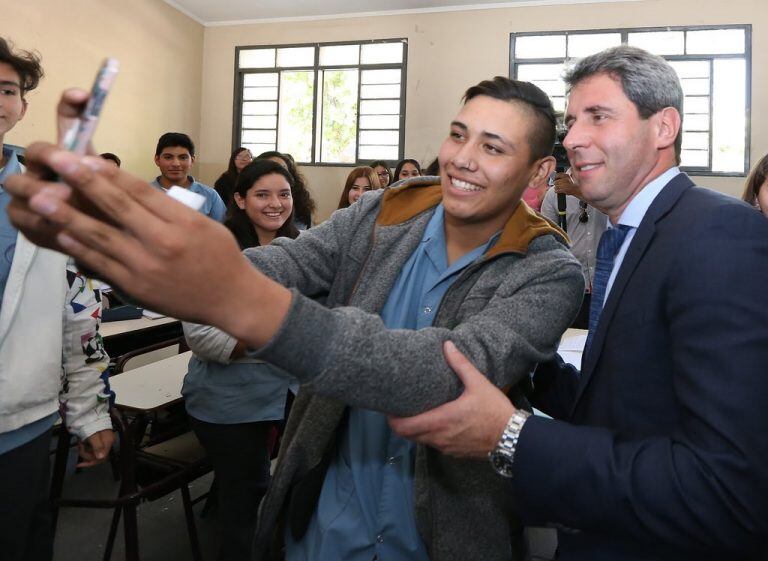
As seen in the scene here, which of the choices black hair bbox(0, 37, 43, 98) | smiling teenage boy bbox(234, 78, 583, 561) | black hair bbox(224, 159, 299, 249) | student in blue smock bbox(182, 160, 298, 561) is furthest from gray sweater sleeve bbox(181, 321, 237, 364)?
black hair bbox(0, 37, 43, 98)

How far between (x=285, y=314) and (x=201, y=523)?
2.59 meters

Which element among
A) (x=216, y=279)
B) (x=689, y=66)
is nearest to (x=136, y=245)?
(x=216, y=279)

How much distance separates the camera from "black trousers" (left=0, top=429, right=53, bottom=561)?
1.51 metres

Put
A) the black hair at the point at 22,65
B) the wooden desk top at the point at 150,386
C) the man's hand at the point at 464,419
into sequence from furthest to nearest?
the wooden desk top at the point at 150,386
the black hair at the point at 22,65
the man's hand at the point at 464,419

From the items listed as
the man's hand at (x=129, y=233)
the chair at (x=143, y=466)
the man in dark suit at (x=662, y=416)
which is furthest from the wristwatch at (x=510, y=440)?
the chair at (x=143, y=466)

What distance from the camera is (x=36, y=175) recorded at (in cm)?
54

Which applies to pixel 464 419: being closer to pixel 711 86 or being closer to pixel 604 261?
pixel 604 261

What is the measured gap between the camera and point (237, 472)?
2.08m

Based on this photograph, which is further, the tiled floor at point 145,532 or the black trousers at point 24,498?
the tiled floor at point 145,532

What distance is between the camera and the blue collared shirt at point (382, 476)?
1.13 m

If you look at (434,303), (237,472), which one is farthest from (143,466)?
(434,303)

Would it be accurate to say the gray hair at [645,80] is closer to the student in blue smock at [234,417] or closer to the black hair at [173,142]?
the student in blue smock at [234,417]

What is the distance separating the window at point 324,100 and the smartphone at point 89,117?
771 centimetres

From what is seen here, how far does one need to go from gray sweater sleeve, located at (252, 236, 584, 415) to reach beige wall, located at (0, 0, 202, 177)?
21.1ft
